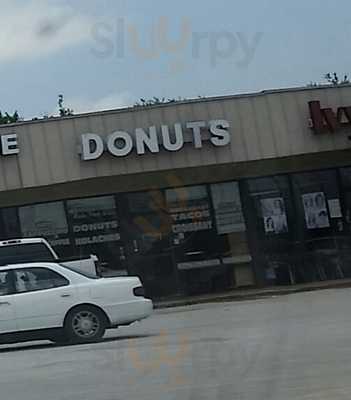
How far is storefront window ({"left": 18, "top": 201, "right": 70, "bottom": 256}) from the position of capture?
86.2 ft

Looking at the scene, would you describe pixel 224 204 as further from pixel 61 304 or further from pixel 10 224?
pixel 61 304

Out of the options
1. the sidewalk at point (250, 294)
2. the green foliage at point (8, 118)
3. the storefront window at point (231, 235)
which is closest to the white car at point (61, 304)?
the sidewalk at point (250, 294)

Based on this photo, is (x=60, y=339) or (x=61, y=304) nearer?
(x=61, y=304)

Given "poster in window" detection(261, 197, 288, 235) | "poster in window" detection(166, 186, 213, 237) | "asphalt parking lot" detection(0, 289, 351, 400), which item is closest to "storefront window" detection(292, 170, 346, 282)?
"poster in window" detection(261, 197, 288, 235)

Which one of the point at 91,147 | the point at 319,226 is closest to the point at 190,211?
the point at 319,226

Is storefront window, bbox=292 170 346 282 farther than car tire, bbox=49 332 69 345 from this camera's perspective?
Yes

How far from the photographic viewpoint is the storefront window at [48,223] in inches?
1034

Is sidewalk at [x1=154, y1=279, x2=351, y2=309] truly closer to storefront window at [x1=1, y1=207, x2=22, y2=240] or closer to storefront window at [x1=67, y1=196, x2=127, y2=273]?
storefront window at [x1=67, y1=196, x2=127, y2=273]

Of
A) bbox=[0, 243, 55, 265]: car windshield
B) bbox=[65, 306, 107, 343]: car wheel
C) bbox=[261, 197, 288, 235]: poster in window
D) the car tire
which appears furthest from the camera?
bbox=[261, 197, 288, 235]: poster in window

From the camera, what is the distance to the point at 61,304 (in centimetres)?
1641

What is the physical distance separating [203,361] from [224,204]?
14.4m

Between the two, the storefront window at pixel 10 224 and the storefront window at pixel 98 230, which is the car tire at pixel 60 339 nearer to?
the storefront window at pixel 98 230

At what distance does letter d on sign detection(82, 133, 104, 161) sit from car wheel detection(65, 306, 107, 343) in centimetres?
820

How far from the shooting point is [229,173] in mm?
26500
